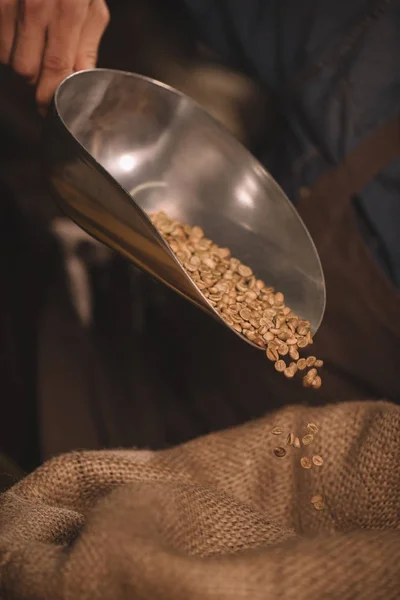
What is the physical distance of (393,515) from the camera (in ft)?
2.03

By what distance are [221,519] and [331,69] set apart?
2.27 ft

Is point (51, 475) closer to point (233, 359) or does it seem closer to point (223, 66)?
point (233, 359)

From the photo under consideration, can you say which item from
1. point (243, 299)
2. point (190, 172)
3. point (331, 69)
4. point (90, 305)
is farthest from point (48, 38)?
point (90, 305)

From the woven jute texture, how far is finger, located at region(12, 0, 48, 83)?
0.40m

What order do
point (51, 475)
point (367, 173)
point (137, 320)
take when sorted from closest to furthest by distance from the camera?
point (51, 475) → point (367, 173) → point (137, 320)

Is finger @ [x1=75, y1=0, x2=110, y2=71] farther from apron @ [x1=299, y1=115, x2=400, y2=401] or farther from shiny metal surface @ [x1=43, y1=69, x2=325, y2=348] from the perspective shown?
apron @ [x1=299, y1=115, x2=400, y2=401]

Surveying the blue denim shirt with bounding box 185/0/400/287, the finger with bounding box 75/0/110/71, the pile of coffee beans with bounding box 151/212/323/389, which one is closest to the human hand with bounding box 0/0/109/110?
the finger with bounding box 75/0/110/71

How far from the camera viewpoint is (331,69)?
0.96 meters

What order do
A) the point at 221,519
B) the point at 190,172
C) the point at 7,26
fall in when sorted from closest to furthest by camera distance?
1. the point at 221,519
2. the point at 7,26
3. the point at 190,172

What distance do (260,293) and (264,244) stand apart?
68 mm

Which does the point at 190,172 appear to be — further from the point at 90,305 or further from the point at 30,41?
the point at 90,305

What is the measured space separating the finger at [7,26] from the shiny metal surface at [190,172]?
0.30 ft

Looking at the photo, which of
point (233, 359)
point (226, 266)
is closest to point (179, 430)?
point (233, 359)

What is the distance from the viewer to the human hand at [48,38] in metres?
0.64
